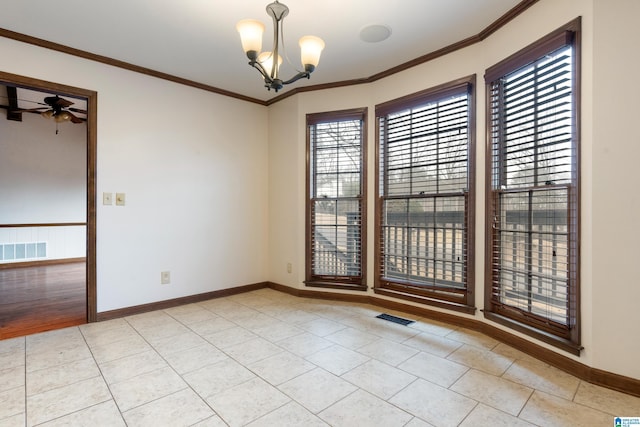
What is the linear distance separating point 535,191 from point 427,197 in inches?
39.1

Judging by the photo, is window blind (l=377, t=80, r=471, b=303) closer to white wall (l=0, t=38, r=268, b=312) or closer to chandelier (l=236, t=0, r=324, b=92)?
chandelier (l=236, t=0, r=324, b=92)

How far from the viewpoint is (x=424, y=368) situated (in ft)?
7.31

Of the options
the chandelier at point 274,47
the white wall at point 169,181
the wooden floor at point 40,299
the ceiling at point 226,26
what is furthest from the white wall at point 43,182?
the chandelier at point 274,47

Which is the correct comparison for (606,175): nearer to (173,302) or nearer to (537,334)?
(537,334)

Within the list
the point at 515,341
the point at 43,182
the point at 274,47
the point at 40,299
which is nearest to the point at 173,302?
the point at 40,299

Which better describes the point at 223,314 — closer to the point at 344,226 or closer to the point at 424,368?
the point at 344,226

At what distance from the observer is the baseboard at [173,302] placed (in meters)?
3.22

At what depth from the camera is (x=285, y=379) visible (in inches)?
81.9

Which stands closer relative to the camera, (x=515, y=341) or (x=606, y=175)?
(x=606, y=175)

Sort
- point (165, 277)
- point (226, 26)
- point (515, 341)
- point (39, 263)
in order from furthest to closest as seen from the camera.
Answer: point (39, 263)
point (165, 277)
point (226, 26)
point (515, 341)

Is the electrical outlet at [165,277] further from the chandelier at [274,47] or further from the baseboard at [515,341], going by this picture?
the chandelier at [274,47]

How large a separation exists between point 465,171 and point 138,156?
3.30m

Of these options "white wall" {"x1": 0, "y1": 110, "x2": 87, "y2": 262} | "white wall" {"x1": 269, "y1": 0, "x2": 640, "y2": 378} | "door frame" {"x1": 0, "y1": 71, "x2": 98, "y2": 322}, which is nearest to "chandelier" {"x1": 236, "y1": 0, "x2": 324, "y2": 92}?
"white wall" {"x1": 269, "y1": 0, "x2": 640, "y2": 378}

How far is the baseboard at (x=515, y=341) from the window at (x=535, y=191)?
0.11m
